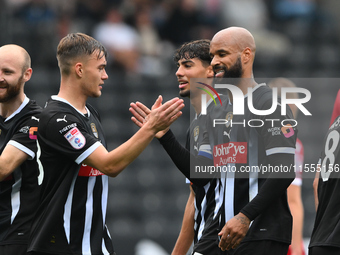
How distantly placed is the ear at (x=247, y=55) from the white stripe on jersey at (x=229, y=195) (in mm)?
829

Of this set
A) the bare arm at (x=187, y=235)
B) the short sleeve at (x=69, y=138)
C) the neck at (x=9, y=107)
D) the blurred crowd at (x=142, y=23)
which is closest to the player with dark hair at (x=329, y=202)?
the bare arm at (x=187, y=235)

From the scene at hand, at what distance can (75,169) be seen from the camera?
4512 millimetres

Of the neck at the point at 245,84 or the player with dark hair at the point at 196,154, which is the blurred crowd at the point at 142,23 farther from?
the neck at the point at 245,84

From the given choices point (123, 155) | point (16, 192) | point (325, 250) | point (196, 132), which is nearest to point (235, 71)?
point (196, 132)

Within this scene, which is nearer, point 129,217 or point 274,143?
point 274,143

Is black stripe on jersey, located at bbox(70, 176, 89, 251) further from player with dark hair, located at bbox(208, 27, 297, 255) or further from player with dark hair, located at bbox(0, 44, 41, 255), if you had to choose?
player with dark hair, located at bbox(208, 27, 297, 255)

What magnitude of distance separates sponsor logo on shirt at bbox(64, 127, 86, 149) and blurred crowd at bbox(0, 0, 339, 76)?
665 cm

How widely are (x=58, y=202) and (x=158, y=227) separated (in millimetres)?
5587

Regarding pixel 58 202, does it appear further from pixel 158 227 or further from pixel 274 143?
pixel 158 227

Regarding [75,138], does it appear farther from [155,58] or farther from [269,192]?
[155,58]

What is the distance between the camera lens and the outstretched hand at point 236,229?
13.7 ft

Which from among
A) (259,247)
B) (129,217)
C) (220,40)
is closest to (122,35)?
(129,217)

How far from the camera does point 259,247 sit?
4.32 m

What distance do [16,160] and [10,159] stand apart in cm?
5
